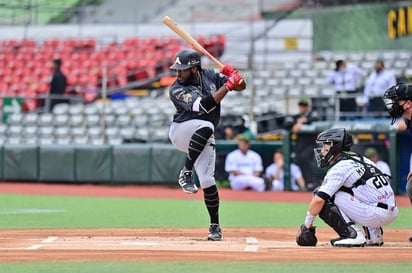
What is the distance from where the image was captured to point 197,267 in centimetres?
678

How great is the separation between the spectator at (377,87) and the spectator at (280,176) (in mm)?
2027

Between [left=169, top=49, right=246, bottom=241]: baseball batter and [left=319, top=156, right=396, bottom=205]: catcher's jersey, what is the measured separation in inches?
53.2

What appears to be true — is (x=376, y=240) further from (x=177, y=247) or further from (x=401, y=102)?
(x=177, y=247)

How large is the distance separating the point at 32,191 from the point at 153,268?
40.0 feet

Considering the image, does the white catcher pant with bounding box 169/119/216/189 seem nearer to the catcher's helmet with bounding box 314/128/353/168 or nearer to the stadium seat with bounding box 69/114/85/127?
the catcher's helmet with bounding box 314/128/353/168

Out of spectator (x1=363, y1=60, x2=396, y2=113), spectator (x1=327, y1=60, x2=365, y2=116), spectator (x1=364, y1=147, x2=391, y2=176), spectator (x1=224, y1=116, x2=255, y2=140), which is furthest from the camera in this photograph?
spectator (x1=327, y1=60, x2=365, y2=116)

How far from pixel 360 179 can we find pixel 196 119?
181 cm

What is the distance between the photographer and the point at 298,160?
1873cm

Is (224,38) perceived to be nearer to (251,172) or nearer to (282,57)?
(282,57)

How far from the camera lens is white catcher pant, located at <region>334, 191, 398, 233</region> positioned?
8266mm

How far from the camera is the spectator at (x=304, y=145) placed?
730 inches

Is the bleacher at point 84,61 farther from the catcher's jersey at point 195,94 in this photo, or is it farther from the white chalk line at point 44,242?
the white chalk line at point 44,242

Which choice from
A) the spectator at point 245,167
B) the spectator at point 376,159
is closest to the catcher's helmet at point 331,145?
the spectator at point 376,159

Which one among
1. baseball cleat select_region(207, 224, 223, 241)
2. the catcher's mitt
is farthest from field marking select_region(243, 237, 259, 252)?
the catcher's mitt
